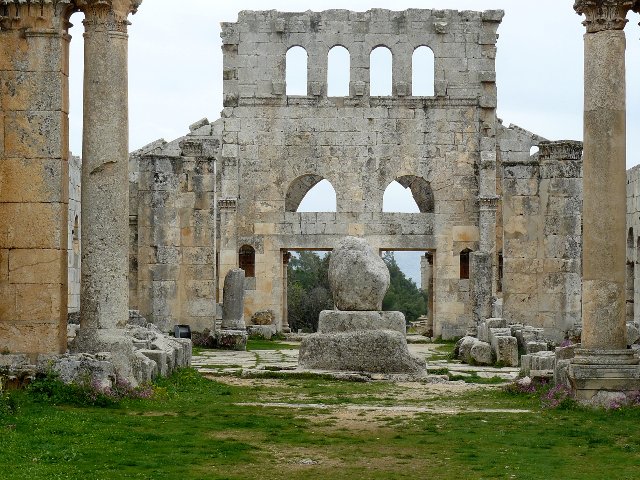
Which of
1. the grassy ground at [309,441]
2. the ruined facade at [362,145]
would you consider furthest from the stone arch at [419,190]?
the grassy ground at [309,441]

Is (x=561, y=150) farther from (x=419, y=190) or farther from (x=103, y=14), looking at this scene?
(x=103, y=14)

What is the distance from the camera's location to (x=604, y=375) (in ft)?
52.9

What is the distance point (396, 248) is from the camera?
4016 cm

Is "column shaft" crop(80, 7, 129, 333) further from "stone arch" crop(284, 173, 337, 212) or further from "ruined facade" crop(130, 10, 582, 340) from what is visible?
"stone arch" crop(284, 173, 337, 212)

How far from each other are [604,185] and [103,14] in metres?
6.70

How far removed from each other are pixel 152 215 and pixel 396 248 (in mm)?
9749

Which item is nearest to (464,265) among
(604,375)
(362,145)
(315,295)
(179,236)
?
(362,145)

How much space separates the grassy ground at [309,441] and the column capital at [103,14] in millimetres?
4776

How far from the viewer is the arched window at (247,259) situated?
40.7m

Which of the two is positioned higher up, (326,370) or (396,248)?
→ (396,248)

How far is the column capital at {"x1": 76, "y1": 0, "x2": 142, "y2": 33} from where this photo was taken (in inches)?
658

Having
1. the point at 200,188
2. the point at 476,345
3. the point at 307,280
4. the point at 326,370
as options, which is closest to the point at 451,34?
the point at 200,188

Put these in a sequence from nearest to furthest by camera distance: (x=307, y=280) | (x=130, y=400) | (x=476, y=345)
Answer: (x=130, y=400) < (x=476, y=345) < (x=307, y=280)

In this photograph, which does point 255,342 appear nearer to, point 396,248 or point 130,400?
point 396,248
